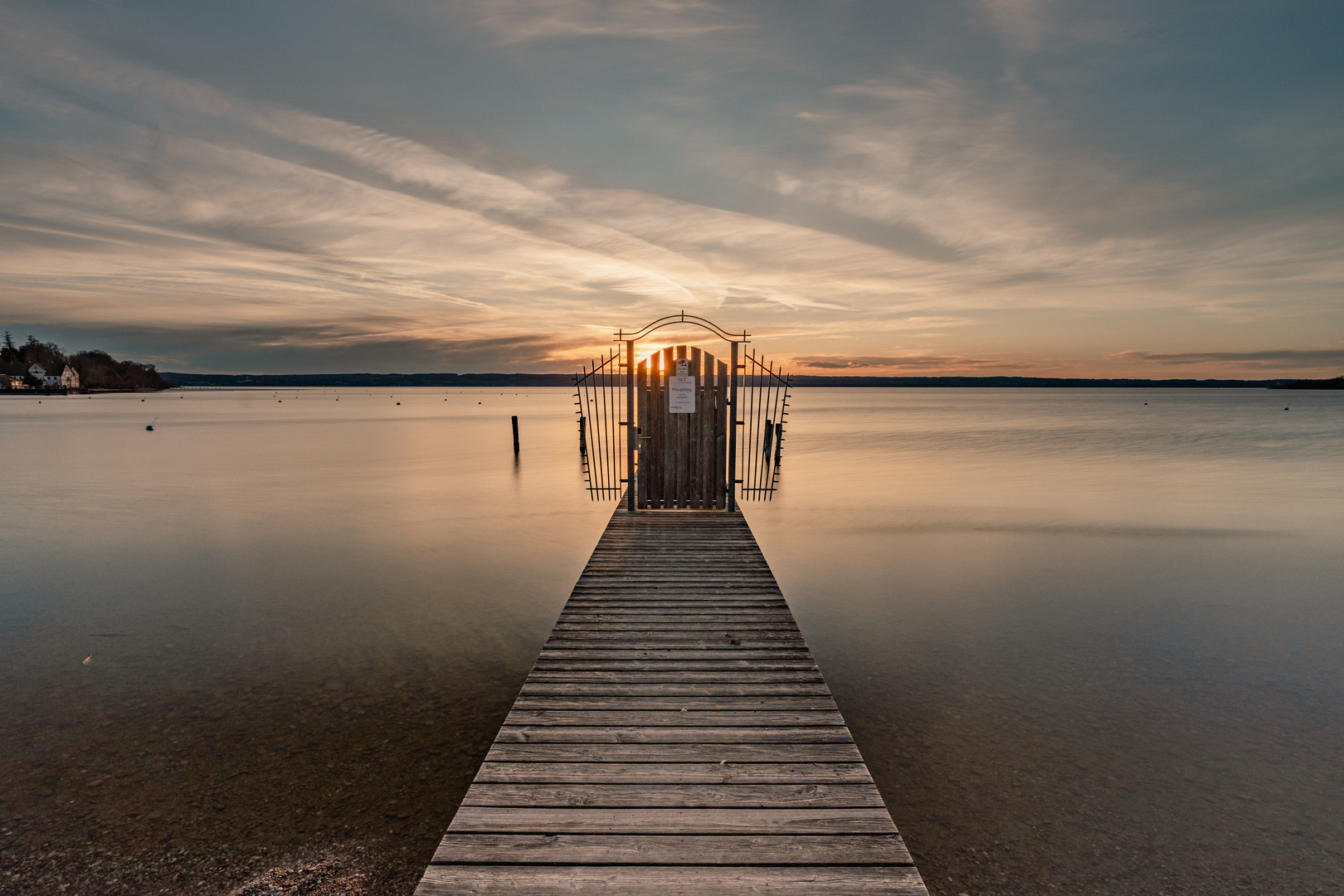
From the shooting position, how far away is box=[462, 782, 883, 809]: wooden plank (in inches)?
148

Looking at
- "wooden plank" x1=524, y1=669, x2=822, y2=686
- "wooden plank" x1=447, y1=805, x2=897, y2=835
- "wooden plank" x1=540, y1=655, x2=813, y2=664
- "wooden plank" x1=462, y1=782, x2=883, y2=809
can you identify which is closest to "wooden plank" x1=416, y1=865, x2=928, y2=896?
"wooden plank" x1=447, y1=805, x2=897, y2=835

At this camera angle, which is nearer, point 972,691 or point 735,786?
point 735,786

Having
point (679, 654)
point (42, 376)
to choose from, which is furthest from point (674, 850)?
point (42, 376)

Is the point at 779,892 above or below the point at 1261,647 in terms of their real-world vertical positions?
above

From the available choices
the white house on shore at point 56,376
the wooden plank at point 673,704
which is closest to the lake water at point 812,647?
the wooden plank at point 673,704

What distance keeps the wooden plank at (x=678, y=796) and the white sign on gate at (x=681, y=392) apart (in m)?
8.04

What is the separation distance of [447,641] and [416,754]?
2.99m

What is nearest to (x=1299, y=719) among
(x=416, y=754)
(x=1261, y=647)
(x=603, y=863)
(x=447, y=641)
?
(x=1261, y=647)

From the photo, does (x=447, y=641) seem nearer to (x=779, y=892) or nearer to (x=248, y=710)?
(x=248, y=710)

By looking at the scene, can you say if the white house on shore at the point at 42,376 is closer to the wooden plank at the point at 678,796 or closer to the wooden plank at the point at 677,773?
the wooden plank at the point at 677,773

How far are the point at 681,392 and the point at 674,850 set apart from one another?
28.4 ft

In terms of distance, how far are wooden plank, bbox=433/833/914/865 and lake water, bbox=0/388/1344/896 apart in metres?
1.60

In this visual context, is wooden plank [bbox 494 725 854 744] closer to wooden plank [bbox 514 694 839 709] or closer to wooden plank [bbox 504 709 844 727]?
wooden plank [bbox 504 709 844 727]

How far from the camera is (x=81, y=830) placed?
493 centimetres
